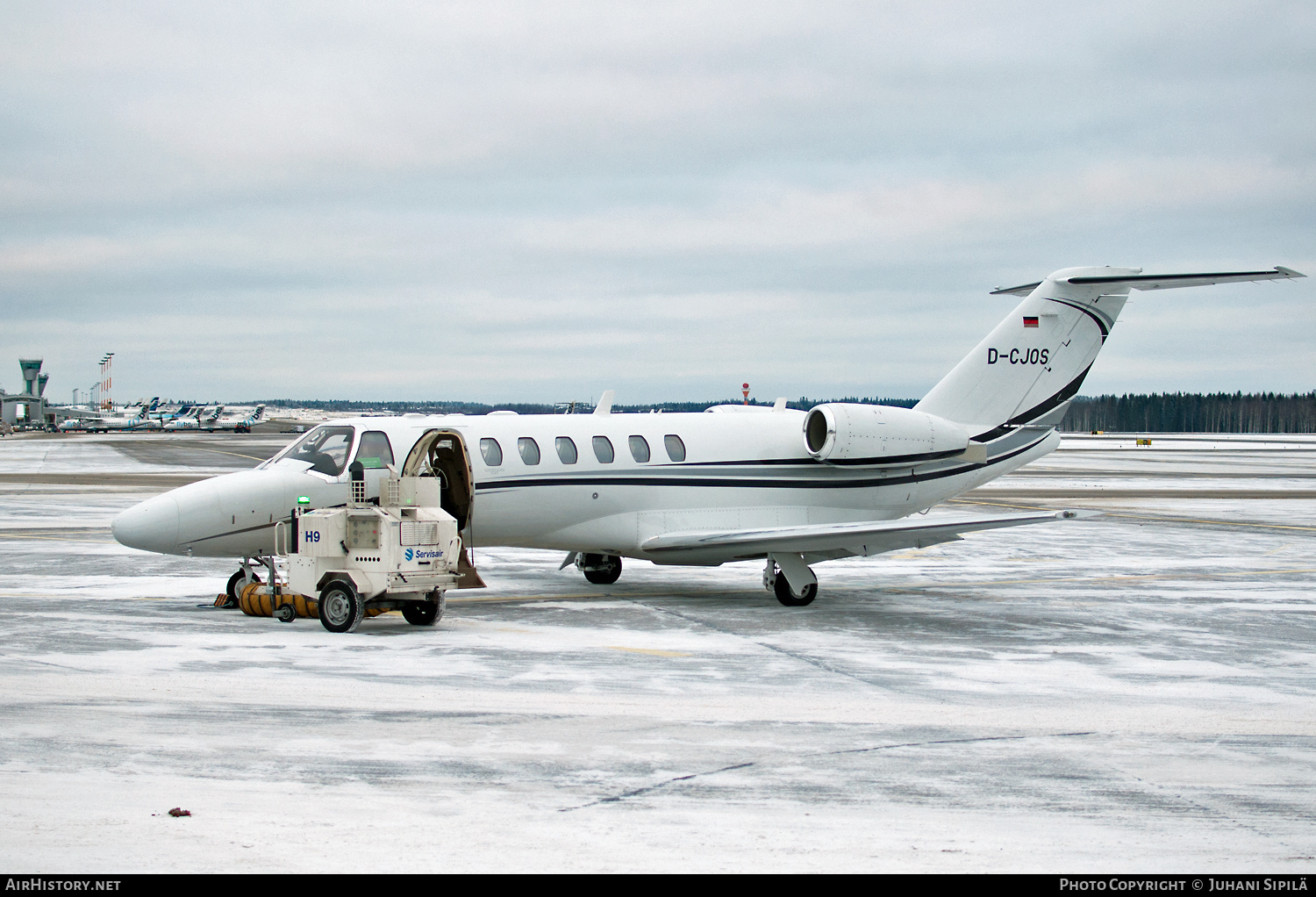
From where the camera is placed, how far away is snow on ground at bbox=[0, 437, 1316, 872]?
22.3 ft

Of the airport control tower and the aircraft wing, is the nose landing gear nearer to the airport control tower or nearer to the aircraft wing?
the aircraft wing

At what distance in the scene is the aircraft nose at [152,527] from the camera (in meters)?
15.5

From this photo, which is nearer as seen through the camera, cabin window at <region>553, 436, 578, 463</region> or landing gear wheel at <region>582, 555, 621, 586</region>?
cabin window at <region>553, 436, 578, 463</region>

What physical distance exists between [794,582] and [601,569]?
150 inches

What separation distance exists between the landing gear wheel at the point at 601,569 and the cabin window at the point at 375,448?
444 centimetres

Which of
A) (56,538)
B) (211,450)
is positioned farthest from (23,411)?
(56,538)

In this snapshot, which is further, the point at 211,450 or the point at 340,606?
the point at 211,450

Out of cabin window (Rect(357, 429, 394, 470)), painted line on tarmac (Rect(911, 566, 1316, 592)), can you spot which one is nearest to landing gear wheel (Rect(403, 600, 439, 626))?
cabin window (Rect(357, 429, 394, 470))

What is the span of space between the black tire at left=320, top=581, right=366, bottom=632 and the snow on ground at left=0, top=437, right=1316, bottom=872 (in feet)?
1.31

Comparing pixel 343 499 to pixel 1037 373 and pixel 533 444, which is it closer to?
pixel 533 444

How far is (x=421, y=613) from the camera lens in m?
15.0

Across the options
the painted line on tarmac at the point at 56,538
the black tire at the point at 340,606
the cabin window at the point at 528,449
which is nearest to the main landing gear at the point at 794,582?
the cabin window at the point at 528,449

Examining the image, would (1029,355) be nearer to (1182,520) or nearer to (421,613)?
(421,613)
